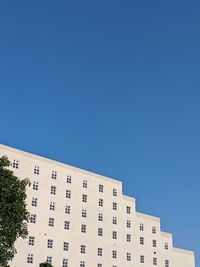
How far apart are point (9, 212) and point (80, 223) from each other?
36441 millimetres

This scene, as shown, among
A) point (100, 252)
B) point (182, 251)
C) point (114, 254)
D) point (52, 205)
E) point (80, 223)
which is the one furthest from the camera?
point (182, 251)

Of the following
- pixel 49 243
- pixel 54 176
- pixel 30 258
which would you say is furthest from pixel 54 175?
pixel 30 258

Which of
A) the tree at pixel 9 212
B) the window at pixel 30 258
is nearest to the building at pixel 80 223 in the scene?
the window at pixel 30 258

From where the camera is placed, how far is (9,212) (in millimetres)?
52906

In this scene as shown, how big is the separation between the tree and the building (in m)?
25.5

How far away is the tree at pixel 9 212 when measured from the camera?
172 feet

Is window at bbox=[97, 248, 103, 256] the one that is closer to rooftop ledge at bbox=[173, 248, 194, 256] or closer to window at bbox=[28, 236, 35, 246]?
window at bbox=[28, 236, 35, 246]

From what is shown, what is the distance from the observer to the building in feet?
268

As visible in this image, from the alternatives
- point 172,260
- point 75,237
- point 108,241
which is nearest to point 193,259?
point 172,260

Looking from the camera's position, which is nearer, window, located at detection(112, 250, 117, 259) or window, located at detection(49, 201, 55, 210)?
window, located at detection(49, 201, 55, 210)

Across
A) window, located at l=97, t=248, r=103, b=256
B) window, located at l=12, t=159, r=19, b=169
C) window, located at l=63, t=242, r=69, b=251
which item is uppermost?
window, located at l=12, t=159, r=19, b=169

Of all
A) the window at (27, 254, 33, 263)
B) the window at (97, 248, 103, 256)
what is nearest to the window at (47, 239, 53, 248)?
the window at (27, 254, 33, 263)

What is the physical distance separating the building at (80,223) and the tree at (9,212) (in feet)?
83.7

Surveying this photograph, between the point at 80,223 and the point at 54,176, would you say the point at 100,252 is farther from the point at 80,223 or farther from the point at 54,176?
the point at 54,176
